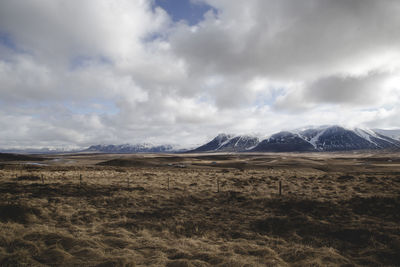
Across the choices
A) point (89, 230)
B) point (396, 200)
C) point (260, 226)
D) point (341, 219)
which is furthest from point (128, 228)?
point (396, 200)

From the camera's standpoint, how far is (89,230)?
10.9 meters

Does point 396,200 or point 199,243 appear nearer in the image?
point 199,243

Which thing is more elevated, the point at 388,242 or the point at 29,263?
the point at 29,263

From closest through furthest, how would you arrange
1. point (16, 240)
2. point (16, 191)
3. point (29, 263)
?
point (29, 263) → point (16, 240) → point (16, 191)

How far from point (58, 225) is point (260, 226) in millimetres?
11416

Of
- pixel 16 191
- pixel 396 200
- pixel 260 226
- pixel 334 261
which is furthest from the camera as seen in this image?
pixel 16 191

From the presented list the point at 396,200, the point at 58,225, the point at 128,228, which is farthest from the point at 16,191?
the point at 396,200

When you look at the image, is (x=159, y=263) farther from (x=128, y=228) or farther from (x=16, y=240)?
(x=16, y=240)

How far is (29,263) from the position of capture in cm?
725

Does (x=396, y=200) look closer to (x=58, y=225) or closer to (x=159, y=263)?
(x=159, y=263)

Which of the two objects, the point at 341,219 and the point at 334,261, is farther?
the point at 341,219

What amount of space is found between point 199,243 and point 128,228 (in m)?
4.39

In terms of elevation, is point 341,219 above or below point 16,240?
below

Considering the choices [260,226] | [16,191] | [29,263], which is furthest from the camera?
[16,191]
